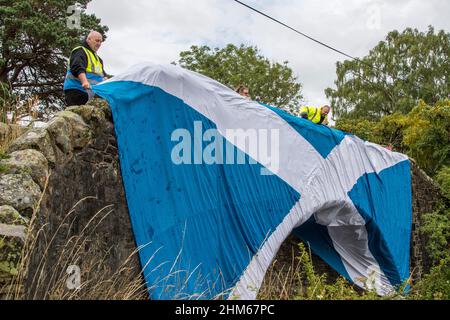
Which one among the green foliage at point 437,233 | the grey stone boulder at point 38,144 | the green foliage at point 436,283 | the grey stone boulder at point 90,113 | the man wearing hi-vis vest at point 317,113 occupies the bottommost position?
the green foliage at point 436,283

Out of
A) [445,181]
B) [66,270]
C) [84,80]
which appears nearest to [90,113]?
[84,80]

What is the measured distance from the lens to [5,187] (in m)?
3.62

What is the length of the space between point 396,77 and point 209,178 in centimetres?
2341

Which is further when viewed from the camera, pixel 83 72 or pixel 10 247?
pixel 83 72

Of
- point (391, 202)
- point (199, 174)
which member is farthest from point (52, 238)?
point (391, 202)

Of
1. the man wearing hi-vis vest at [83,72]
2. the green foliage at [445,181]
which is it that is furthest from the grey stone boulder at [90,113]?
the green foliage at [445,181]

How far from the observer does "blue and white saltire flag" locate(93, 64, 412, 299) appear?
502 centimetres

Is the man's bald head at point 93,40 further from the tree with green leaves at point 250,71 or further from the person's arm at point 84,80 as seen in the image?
the tree with green leaves at point 250,71

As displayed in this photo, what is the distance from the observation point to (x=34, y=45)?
574 inches

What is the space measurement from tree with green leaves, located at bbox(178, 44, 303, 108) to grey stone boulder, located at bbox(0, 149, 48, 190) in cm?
2261

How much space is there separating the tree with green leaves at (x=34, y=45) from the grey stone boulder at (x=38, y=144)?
32.1 feet

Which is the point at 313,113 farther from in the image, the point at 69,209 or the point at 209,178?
the point at 69,209

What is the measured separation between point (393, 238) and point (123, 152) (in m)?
6.39

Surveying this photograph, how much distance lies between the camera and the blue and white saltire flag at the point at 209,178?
5.02 metres
